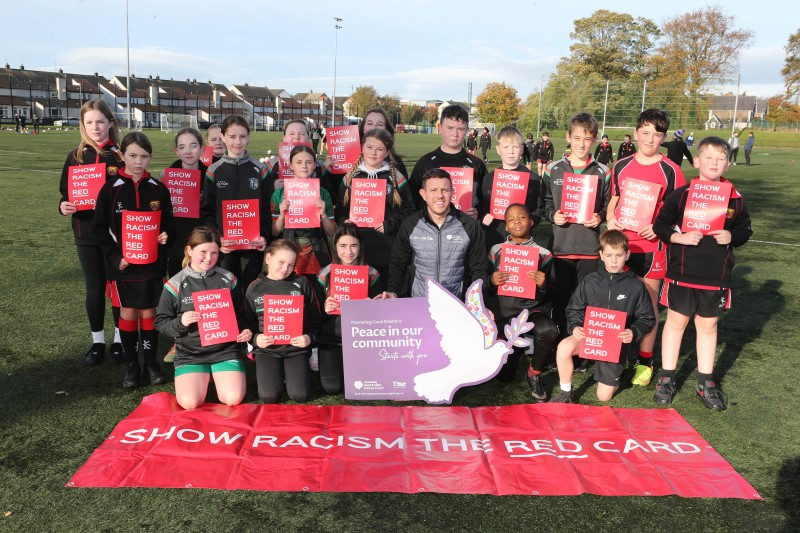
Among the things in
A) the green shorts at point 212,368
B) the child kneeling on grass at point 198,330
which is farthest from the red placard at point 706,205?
the green shorts at point 212,368

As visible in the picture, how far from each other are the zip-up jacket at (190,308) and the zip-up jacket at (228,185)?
2.87ft

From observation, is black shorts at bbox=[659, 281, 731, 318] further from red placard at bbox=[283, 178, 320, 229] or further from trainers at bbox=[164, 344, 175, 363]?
trainers at bbox=[164, 344, 175, 363]

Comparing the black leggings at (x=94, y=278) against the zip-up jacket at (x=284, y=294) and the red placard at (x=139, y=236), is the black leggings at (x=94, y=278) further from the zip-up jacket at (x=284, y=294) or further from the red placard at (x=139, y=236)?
the zip-up jacket at (x=284, y=294)

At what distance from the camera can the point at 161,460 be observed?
3564 mm

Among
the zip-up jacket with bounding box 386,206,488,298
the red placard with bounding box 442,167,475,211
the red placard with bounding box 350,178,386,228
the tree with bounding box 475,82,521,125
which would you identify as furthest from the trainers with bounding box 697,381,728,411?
the tree with bounding box 475,82,521,125

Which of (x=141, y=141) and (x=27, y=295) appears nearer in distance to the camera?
(x=141, y=141)

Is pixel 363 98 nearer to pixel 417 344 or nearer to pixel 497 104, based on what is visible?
pixel 497 104

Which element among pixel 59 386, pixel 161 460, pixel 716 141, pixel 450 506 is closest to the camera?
pixel 450 506

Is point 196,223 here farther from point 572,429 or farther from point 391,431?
point 572,429

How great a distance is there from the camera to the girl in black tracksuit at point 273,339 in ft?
14.7

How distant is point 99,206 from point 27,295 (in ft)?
9.45

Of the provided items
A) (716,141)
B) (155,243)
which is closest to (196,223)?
(155,243)

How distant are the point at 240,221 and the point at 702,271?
11.6 ft

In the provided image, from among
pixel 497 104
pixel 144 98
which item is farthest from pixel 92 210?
pixel 144 98
